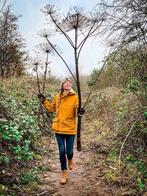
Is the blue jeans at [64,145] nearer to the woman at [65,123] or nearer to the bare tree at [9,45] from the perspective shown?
the woman at [65,123]

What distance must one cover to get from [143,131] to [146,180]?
108 centimetres

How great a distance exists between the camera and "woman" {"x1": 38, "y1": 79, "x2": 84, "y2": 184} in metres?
8.61

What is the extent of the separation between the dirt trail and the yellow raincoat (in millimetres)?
1010

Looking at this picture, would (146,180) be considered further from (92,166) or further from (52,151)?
(52,151)

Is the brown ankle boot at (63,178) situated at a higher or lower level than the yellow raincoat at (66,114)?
lower

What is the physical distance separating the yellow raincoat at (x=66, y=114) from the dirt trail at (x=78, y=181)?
3.31 ft

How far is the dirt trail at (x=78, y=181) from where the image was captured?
7.84 metres

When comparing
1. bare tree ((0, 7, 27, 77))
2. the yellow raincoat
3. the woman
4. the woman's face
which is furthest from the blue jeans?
bare tree ((0, 7, 27, 77))

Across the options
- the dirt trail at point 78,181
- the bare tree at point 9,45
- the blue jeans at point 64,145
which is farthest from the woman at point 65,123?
the bare tree at point 9,45

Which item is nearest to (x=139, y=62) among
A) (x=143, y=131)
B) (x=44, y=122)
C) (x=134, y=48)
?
(x=134, y=48)

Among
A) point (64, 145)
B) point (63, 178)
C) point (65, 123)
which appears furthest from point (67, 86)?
point (63, 178)

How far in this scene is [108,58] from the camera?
412 inches

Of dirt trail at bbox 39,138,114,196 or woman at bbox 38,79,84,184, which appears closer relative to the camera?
dirt trail at bbox 39,138,114,196

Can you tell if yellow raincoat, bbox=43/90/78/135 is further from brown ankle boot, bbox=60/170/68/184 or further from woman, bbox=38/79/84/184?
brown ankle boot, bbox=60/170/68/184
